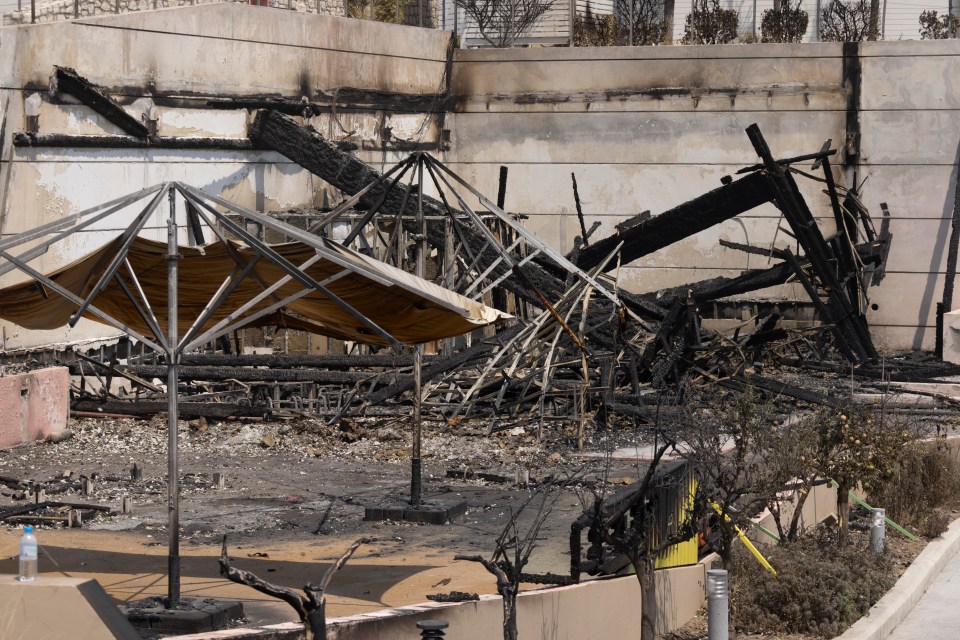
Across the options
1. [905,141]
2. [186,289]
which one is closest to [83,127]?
[186,289]

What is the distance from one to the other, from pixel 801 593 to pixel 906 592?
160 centimetres

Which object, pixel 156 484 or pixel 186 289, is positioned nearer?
pixel 186 289

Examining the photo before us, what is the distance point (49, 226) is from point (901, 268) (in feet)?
71.7

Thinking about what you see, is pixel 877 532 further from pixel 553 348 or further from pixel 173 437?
pixel 173 437

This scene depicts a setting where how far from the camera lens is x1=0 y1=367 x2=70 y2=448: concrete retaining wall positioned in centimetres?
1711

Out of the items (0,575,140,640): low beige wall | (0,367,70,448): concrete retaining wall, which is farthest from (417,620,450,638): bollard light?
(0,367,70,448): concrete retaining wall

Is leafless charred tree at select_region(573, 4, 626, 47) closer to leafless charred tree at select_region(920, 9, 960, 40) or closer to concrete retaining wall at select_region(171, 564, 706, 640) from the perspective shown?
leafless charred tree at select_region(920, 9, 960, 40)

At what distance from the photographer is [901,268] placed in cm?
2847

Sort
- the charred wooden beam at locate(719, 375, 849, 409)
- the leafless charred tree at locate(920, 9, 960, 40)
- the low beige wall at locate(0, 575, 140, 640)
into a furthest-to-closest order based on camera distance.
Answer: the leafless charred tree at locate(920, 9, 960, 40) → the charred wooden beam at locate(719, 375, 849, 409) → the low beige wall at locate(0, 575, 140, 640)

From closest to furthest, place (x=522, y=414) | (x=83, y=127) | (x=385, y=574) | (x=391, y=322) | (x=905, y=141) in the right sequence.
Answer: (x=385, y=574) → (x=391, y=322) → (x=522, y=414) → (x=83, y=127) → (x=905, y=141)

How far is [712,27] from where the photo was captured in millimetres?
33344

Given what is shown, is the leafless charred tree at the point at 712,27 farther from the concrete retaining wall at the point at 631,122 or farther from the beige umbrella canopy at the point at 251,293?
the beige umbrella canopy at the point at 251,293

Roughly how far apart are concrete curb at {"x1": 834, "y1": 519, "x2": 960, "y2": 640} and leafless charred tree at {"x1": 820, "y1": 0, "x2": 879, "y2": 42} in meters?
21.8

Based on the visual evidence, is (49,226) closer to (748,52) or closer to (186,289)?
(186,289)
